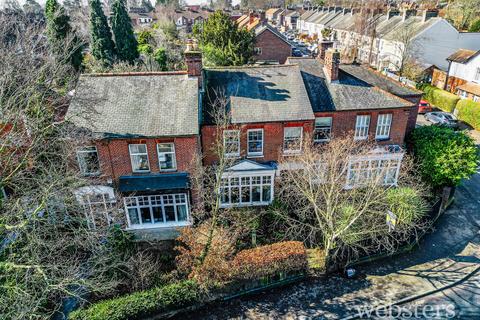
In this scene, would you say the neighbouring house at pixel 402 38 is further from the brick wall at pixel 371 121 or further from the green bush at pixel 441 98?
the brick wall at pixel 371 121

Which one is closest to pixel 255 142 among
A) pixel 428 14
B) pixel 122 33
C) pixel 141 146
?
pixel 141 146

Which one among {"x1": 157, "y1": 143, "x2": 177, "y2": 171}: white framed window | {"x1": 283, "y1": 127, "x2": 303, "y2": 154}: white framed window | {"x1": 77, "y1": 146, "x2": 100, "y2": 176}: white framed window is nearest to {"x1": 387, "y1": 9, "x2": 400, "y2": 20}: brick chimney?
{"x1": 283, "y1": 127, "x2": 303, "y2": 154}: white framed window

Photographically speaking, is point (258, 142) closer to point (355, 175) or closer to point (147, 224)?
point (355, 175)

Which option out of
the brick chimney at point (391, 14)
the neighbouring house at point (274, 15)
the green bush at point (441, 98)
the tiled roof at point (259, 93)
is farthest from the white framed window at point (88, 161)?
the neighbouring house at point (274, 15)

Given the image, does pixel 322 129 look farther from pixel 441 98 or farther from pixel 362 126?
pixel 441 98

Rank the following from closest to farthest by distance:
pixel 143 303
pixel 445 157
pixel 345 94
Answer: pixel 143 303 < pixel 445 157 < pixel 345 94

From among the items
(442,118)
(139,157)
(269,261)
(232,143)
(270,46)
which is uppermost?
(270,46)

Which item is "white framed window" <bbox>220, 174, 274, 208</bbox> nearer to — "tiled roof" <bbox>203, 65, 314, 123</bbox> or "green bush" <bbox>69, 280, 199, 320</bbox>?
"tiled roof" <bbox>203, 65, 314, 123</bbox>
